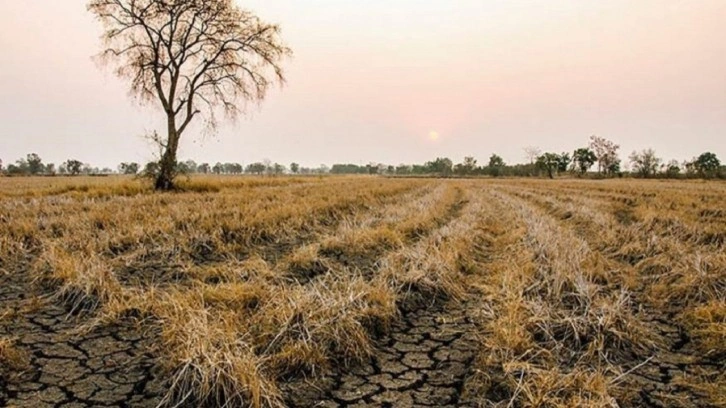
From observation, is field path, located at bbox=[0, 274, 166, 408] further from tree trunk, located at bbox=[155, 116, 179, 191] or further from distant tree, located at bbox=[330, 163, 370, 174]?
distant tree, located at bbox=[330, 163, 370, 174]

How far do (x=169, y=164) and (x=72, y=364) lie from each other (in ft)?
60.4

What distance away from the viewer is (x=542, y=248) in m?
6.59

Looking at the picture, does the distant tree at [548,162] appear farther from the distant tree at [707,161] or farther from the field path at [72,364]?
the field path at [72,364]

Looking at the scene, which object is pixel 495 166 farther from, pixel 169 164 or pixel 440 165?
pixel 169 164

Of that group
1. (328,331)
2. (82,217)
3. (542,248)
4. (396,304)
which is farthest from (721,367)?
(82,217)

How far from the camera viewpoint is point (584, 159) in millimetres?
106125

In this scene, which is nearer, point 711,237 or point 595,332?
point 595,332

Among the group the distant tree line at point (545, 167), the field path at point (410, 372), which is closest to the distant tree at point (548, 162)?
the distant tree line at point (545, 167)

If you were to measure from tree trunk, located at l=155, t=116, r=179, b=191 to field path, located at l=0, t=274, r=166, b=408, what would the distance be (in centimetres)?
1668

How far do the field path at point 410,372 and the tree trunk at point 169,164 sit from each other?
719 inches

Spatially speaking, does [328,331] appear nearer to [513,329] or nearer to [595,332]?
[513,329]

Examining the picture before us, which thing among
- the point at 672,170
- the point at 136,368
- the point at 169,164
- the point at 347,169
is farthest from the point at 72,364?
the point at 347,169

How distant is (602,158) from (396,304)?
11067cm

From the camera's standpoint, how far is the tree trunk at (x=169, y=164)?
19516 millimetres
